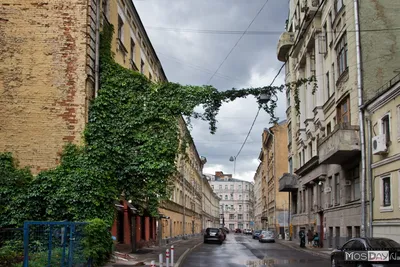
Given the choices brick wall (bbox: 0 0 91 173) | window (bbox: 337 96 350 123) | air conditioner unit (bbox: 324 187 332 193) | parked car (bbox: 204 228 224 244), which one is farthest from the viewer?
parked car (bbox: 204 228 224 244)

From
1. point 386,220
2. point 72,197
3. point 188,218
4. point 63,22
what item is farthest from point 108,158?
point 188,218

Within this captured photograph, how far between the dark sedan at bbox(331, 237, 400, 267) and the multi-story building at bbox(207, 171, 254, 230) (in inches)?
5639

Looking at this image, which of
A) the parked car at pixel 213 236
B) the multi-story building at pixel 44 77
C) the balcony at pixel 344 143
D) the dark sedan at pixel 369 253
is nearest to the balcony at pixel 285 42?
the parked car at pixel 213 236

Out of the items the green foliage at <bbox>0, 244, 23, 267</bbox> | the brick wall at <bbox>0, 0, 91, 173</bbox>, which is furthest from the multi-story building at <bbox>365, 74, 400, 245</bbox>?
the green foliage at <bbox>0, 244, 23, 267</bbox>

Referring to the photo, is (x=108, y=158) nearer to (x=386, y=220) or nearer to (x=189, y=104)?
(x=189, y=104)

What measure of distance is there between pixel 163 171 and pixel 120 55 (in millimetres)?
7237

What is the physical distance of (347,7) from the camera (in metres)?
28.8

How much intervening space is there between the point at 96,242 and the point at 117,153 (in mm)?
4239

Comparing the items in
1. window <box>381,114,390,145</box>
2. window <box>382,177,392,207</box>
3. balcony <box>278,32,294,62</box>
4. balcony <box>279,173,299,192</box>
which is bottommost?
window <box>382,177,392,207</box>

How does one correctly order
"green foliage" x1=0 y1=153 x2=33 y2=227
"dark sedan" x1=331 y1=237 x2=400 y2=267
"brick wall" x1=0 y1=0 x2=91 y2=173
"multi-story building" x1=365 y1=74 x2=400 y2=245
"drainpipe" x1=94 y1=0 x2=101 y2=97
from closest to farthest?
"dark sedan" x1=331 y1=237 x2=400 y2=267 < "green foliage" x1=0 y1=153 x2=33 y2=227 < "brick wall" x1=0 y1=0 x2=91 y2=173 < "drainpipe" x1=94 y1=0 x2=101 y2=97 < "multi-story building" x1=365 y1=74 x2=400 y2=245

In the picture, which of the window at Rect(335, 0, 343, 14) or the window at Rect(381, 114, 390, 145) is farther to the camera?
the window at Rect(335, 0, 343, 14)

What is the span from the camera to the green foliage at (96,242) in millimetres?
15828

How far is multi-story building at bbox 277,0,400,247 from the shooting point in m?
27.5

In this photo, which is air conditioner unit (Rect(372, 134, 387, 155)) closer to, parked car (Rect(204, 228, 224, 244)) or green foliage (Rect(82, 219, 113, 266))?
green foliage (Rect(82, 219, 113, 266))
